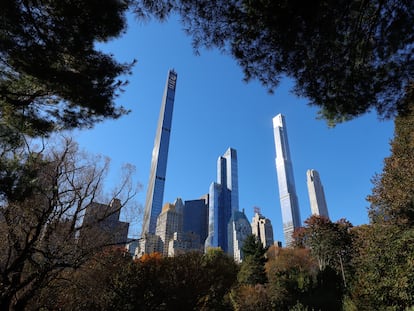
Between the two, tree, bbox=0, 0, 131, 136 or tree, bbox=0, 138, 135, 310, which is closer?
tree, bbox=0, 0, 131, 136

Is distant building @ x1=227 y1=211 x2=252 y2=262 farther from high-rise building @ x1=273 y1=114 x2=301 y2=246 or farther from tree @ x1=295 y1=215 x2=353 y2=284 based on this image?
tree @ x1=295 y1=215 x2=353 y2=284

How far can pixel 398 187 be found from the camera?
34.8 ft

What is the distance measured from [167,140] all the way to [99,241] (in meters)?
87.3

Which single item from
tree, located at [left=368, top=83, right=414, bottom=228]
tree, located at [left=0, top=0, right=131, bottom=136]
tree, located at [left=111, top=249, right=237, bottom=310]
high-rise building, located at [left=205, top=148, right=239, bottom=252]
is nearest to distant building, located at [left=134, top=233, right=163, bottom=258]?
tree, located at [left=111, top=249, right=237, bottom=310]

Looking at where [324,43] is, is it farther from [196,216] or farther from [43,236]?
[196,216]

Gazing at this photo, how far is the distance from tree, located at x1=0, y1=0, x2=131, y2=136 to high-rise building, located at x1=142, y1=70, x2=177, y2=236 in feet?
257

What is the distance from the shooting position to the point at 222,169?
481ft

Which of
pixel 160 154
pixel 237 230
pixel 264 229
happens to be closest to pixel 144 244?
pixel 264 229

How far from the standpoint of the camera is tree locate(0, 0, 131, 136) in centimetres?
390

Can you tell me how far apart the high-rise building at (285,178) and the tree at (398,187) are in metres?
111

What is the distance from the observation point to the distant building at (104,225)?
28.8 feet

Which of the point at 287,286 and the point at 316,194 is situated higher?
the point at 316,194

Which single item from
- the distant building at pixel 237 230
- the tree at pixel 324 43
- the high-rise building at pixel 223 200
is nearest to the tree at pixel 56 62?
the tree at pixel 324 43

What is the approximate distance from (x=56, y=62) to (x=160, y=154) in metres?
88.8
